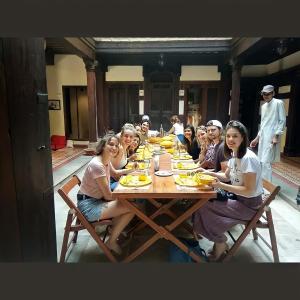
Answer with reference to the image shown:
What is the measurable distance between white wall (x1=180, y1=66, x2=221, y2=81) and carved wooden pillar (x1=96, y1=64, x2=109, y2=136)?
8.06 ft

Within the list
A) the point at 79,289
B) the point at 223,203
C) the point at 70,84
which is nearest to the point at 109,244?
the point at 79,289

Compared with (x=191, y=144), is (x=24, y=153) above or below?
above

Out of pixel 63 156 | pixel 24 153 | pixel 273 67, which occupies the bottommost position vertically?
pixel 63 156

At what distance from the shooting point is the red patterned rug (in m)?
5.91

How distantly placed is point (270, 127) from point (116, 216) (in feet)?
9.23

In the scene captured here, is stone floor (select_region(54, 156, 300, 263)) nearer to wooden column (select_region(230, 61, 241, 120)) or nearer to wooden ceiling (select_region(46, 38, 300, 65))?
wooden ceiling (select_region(46, 38, 300, 65))

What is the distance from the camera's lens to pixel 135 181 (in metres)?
2.12

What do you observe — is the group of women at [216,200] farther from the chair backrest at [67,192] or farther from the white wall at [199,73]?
the white wall at [199,73]

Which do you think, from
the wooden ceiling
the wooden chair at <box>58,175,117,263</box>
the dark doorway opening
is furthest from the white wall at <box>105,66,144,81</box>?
the wooden chair at <box>58,175,117,263</box>

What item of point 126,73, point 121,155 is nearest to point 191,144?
point 121,155

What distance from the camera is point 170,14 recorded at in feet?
3.43

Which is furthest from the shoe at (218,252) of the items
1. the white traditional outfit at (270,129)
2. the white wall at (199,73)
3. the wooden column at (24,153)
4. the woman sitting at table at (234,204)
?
the white wall at (199,73)

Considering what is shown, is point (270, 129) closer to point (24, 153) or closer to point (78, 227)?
point (78, 227)

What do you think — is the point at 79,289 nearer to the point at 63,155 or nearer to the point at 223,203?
the point at 223,203
